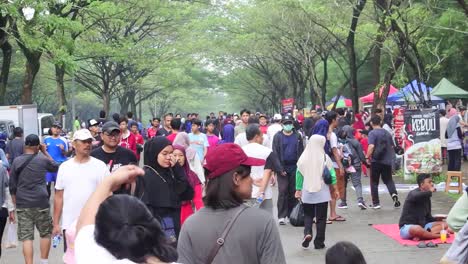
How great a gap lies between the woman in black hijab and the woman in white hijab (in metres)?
3.22

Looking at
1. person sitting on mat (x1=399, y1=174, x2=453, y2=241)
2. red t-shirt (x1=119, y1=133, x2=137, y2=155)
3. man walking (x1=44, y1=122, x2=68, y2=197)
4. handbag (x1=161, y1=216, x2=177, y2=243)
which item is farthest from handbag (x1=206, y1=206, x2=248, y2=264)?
man walking (x1=44, y1=122, x2=68, y2=197)

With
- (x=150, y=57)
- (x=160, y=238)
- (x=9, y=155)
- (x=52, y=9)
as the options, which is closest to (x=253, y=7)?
(x=150, y=57)

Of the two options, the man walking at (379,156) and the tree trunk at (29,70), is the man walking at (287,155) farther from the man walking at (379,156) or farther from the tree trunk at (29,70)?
the tree trunk at (29,70)

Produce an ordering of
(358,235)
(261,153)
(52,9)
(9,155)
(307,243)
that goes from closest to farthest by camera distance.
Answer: (261,153)
(307,243)
(358,235)
(9,155)
(52,9)

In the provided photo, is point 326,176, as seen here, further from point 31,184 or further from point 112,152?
point 31,184

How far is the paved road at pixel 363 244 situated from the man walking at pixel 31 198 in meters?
1.20

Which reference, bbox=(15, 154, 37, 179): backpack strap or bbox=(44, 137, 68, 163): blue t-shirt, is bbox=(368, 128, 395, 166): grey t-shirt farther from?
bbox=(15, 154, 37, 179): backpack strap

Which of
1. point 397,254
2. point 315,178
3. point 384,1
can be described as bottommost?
point 397,254

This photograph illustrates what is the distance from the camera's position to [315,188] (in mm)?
9180

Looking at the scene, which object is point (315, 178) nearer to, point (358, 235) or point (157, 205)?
point (358, 235)

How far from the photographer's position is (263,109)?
2820 inches

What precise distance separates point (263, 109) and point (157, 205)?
65.5m

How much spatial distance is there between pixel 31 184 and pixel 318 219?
3518mm

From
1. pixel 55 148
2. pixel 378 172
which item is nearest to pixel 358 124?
pixel 378 172
